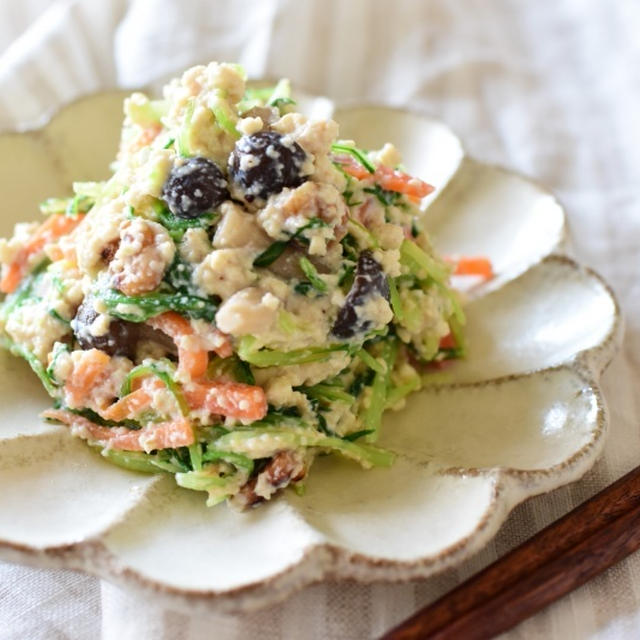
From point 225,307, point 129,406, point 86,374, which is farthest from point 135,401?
point 225,307

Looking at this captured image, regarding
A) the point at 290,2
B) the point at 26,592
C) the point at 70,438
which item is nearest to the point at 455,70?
the point at 290,2

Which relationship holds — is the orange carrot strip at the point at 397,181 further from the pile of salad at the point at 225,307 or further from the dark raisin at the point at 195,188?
the dark raisin at the point at 195,188

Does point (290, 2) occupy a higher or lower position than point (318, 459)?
higher

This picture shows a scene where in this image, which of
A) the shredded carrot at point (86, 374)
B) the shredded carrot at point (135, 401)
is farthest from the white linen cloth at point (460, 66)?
the shredded carrot at point (86, 374)

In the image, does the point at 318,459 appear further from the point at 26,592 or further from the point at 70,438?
the point at 26,592

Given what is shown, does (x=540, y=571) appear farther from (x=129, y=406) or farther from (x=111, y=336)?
(x=111, y=336)

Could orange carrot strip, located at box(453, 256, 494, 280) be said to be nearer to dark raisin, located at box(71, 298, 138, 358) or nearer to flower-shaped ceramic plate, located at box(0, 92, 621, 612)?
flower-shaped ceramic plate, located at box(0, 92, 621, 612)

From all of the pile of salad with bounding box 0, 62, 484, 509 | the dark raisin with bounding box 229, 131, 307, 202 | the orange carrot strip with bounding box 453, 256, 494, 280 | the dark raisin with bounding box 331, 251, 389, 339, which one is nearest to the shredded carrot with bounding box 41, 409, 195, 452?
the pile of salad with bounding box 0, 62, 484, 509

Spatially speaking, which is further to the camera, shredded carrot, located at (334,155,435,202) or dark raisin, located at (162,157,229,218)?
shredded carrot, located at (334,155,435,202)
